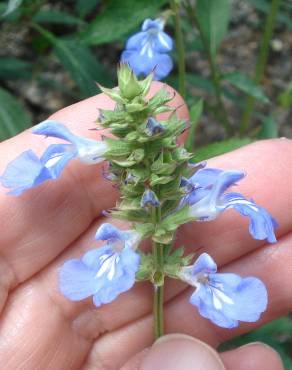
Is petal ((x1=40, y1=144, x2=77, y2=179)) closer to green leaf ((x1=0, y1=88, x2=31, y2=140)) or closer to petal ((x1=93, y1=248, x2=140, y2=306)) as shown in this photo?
petal ((x1=93, y1=248, x2=140, y2=306))

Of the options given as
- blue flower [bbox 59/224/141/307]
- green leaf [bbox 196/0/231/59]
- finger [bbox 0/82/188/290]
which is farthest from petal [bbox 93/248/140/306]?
green leaf [bbox 196/0/231/59]

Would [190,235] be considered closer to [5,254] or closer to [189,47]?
[5,254]

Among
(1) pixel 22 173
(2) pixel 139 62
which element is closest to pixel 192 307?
(1) pixel 22 173

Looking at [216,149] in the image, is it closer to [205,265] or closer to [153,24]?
[153,24]

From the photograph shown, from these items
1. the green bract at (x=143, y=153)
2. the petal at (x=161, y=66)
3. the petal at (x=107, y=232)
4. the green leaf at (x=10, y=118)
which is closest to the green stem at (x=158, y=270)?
the green bract at (x=143, y=153)

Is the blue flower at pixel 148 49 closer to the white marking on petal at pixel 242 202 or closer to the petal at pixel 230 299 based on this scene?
the white marking on petal at pixel 242 202
